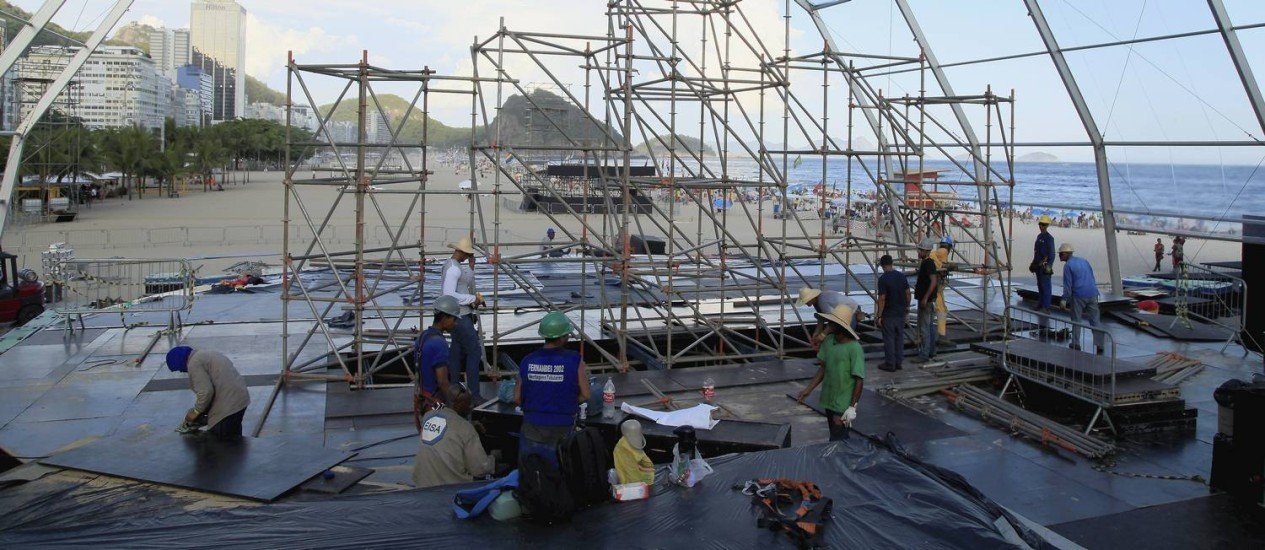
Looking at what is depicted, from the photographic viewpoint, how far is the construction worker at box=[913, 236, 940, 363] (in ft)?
40.4

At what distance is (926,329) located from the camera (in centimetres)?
1252

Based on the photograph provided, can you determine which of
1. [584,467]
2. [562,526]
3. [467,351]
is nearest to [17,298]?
[467,351]

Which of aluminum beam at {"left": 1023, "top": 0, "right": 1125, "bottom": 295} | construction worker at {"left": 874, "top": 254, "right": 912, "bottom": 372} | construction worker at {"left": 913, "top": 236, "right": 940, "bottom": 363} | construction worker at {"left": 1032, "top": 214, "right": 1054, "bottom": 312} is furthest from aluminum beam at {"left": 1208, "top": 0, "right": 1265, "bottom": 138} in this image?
construction worker at {"left": 874, "top": 254, "right": 912, "bottom": 372}

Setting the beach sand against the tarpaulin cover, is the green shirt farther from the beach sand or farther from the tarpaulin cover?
the beach sand

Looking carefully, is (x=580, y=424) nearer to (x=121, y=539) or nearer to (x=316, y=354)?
(x=121, y=539)

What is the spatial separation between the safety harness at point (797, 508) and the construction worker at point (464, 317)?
3.90 metres

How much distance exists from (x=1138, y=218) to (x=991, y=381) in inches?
311

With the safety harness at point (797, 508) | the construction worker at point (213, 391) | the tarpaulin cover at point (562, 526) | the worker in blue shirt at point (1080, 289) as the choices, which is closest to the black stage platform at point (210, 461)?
the construction worker at point (213, 391)

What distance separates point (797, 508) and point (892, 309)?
650 cm

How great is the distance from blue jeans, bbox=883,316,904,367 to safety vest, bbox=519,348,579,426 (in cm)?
643

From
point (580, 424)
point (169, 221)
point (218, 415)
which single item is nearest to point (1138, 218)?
point (580, 424)

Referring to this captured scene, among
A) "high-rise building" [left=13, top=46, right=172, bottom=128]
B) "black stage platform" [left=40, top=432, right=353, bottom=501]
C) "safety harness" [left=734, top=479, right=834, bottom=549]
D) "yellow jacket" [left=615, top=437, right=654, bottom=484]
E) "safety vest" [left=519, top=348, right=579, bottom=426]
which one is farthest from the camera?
"high-rise building" [left=13, top=46, right=172, bottom=128]

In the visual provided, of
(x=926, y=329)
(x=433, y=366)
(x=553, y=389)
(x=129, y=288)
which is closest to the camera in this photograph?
(x=553, y=389)

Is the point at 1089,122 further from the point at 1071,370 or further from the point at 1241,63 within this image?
the point at 1071,370
